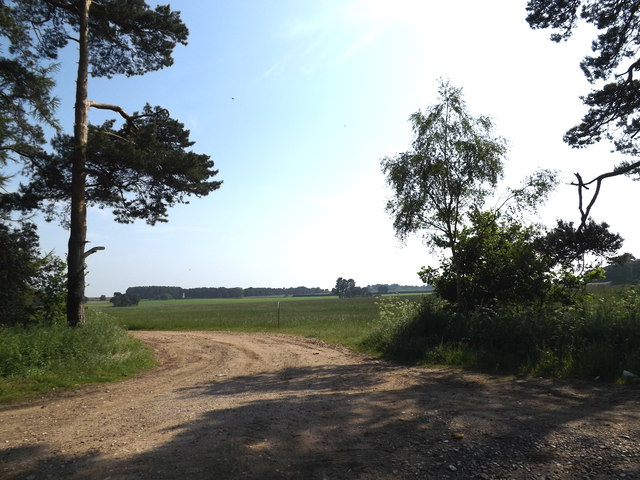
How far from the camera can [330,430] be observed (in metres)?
5.27

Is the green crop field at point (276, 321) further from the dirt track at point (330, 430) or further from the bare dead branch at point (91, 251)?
the dirt track at point (330, 430)

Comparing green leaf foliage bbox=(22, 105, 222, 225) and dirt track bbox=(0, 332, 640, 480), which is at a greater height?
green leaf foliage bbox=(22, 105, 222, 225)

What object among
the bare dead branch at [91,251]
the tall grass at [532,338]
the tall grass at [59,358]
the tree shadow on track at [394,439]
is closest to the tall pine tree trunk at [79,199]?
the bare dead branch at [91,251]

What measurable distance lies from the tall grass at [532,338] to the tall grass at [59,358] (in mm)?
8112

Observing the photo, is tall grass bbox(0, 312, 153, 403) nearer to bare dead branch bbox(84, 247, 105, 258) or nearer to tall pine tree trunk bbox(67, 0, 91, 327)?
tall pine tree trunk bbox(67, 0, 91, 327)

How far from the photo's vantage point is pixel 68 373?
9352 millimetres

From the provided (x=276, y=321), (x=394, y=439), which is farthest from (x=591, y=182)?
(x=276, y=321)

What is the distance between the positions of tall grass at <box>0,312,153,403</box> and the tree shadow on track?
348 centimetres

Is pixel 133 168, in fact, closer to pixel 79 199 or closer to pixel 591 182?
pixel 79 199

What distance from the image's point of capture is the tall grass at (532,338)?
28.6 ft

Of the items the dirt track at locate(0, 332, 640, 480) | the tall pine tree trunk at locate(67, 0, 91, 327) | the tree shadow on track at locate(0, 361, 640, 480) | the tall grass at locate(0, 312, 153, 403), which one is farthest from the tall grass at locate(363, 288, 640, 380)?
the tall pine tree trunk at locate(67, 0, 91, 327)

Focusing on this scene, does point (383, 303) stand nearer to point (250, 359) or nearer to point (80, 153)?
point (250, 359)

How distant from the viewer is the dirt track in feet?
13.6

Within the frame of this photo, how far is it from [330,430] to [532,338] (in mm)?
7246
